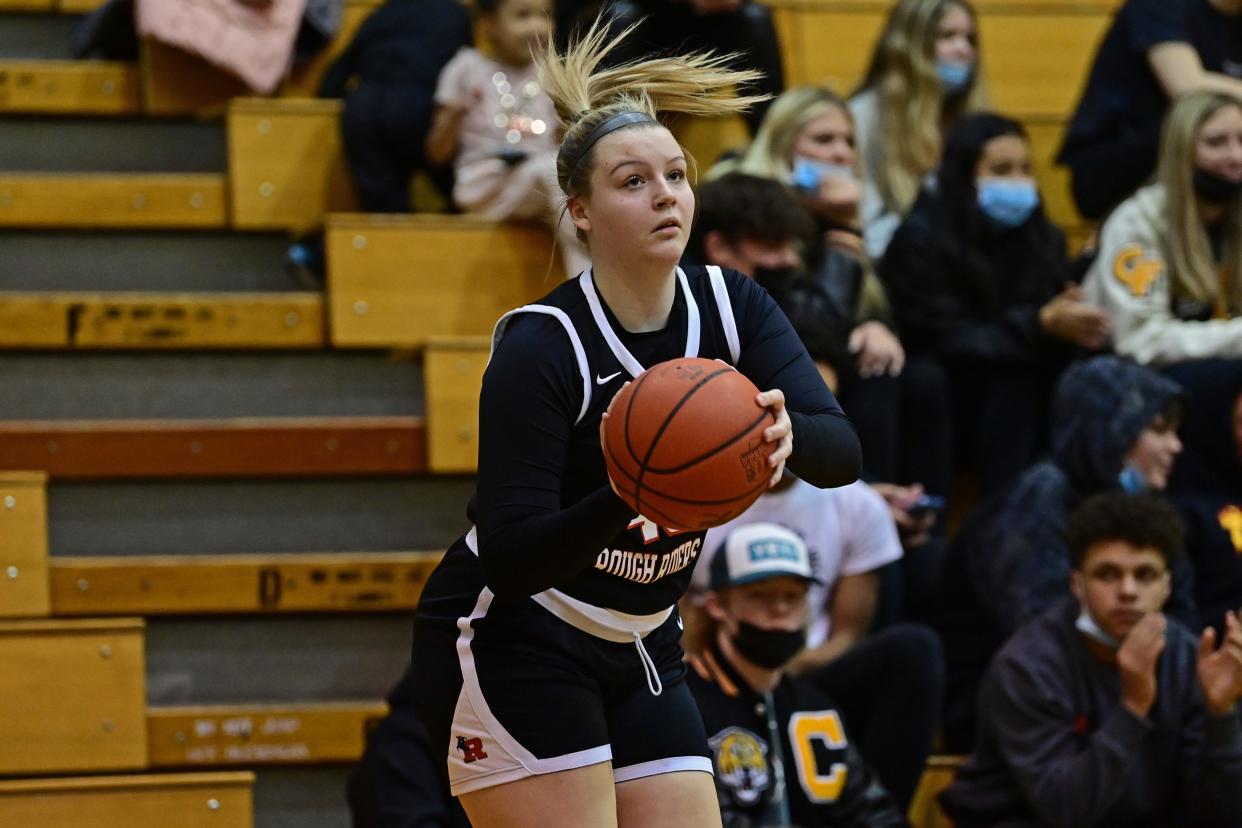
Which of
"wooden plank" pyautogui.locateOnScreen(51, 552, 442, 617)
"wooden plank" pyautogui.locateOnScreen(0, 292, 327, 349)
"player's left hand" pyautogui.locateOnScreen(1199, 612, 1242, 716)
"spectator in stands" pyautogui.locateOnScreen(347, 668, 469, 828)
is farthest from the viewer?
"wooden plank" pyautogui.locateOnScreen(0, 292, 327, 349)

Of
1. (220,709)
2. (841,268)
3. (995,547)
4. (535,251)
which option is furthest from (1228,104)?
(220,709)

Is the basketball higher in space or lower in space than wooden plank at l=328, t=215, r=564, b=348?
lower

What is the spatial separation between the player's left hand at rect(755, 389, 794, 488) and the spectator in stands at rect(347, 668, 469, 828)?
6.03 feet

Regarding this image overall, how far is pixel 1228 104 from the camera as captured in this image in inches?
212

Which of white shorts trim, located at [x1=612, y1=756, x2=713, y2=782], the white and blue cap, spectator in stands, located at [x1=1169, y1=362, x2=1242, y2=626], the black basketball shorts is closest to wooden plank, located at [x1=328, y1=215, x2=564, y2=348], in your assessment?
the white and blue cap

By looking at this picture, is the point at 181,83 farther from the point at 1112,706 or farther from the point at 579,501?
the point at 579,501

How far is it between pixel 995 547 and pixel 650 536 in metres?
2.27

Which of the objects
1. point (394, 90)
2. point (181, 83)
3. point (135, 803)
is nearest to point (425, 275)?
point (394, 90)

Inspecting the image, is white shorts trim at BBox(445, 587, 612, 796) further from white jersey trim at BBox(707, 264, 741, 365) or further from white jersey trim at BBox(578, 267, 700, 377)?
white jersey trim at BBox(707, 264, 741, 365)

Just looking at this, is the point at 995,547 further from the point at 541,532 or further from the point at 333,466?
the point at 541,532

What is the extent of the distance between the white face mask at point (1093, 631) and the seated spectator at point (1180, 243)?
1122 mm

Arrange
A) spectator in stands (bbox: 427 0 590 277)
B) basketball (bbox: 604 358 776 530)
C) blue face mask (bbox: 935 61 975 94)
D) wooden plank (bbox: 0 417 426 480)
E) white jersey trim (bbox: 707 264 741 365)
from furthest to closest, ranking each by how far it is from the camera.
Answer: blue face mask (bbox: 935 61 975 94), spectator in stands (bbox: 427 0 590 277), wooden plank (bbox: 0 417 426 480), white jersey trim (bbox: 707 264 741 365), basketball (bbox: 604 358 776 530)

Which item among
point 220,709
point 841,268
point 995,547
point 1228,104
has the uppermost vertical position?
point 1228,104

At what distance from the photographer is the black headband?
2.63 metres
